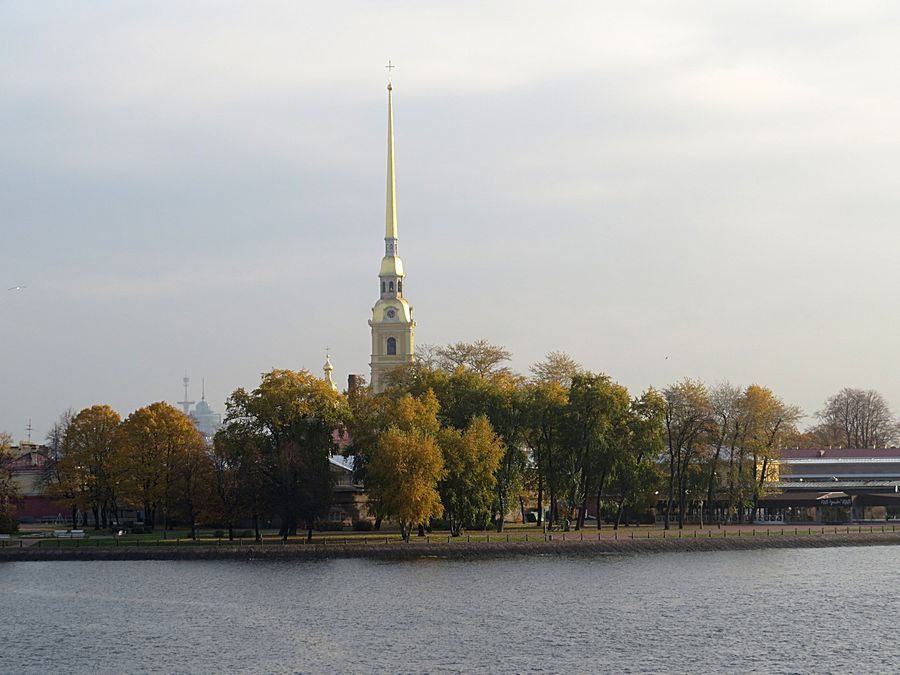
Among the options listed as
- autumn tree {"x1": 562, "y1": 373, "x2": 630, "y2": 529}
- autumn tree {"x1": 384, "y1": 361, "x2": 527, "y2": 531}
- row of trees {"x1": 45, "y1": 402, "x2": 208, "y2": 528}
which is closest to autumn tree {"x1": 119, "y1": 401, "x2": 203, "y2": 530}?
row of trees {"x1": 45, "y1": 402, "x2": 208, "y2": 528}

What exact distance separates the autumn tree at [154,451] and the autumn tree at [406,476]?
61.8ft

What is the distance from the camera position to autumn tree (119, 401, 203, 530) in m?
101

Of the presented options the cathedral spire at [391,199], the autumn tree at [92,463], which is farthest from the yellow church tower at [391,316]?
the autumn tree at [92,463]

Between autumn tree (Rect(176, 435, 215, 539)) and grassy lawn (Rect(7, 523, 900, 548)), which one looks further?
autumn tree (Rect(176, 435, 215, 539))

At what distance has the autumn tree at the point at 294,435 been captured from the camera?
90.9 meters

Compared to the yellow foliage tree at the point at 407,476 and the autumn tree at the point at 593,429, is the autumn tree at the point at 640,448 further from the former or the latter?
the yellow foliage tree at the point at 407,476

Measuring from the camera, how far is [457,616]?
196 ft

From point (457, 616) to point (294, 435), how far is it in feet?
124

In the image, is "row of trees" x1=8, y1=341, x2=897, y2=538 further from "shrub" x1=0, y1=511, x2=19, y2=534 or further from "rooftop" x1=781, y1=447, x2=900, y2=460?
"rooftop" x1=781, y1=447, x2=900, y2=460

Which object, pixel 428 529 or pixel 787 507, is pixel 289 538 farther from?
pixel 787 507

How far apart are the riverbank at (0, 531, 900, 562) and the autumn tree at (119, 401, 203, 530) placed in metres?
10.6

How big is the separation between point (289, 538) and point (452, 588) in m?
28.8

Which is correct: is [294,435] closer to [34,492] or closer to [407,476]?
[407,476]

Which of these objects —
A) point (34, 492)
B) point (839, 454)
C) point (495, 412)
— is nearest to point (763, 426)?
point (495, 412)
